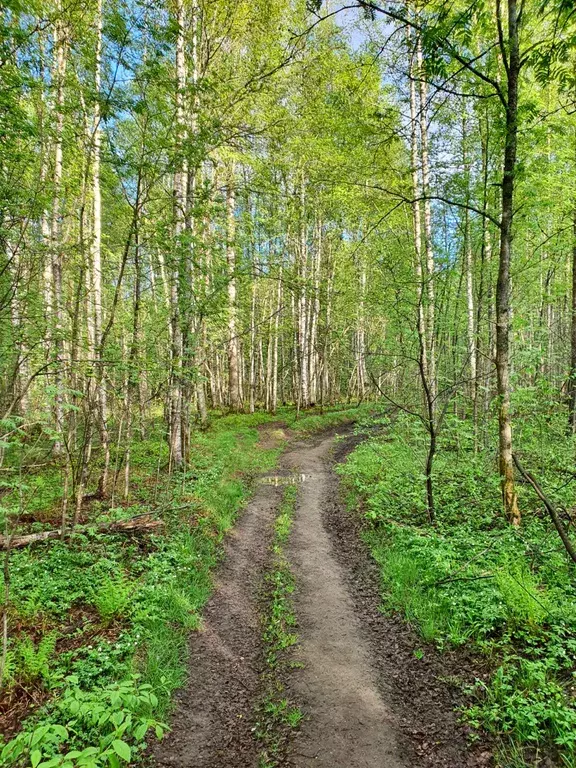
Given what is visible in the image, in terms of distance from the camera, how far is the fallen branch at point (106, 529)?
546 cm

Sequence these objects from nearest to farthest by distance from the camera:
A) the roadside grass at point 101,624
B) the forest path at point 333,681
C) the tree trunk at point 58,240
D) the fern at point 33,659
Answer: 1. the roadside grass at point 101,624
2. the forest path at point 333,681
3. the fern at point 33,659
4. the tree trunk at point 58,240

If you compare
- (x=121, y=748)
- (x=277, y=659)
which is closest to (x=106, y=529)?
(x=277, y=659)

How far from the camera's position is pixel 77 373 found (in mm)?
5375

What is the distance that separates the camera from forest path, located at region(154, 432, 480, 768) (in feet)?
10.2

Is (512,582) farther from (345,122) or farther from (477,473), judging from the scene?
(345,122)

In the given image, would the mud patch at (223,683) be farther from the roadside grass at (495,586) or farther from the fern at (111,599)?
the roadside grass at (495,586)

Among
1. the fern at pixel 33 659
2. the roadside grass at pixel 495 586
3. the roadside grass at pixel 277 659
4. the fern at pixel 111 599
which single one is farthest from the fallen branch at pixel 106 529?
the roadside grass at pixel 495 586

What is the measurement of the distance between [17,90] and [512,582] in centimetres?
786

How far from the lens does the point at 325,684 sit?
3.78 metres

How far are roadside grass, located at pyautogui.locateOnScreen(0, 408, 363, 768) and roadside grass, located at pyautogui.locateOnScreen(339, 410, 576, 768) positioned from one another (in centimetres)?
268

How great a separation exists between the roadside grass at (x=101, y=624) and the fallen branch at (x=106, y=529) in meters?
0.12

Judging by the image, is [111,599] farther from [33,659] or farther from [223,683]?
[223,683]


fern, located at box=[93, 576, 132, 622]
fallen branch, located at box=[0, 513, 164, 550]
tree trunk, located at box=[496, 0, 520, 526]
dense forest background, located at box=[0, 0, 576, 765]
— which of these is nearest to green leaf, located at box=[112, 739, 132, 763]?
dense forest background, located at box=[0, 0, 576, 765]

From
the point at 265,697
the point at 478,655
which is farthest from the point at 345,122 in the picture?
the point at 265,697
